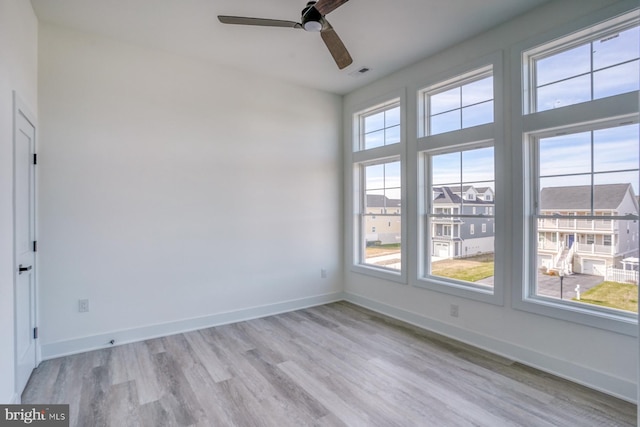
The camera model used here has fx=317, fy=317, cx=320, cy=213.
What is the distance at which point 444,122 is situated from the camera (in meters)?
3.65

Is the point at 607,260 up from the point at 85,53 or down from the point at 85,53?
down

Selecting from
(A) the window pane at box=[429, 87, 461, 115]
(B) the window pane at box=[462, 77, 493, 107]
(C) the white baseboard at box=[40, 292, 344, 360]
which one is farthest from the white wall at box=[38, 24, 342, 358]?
(B) the window pane at box=[462, 77, 493, 107]

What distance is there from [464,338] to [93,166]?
422 centimetres

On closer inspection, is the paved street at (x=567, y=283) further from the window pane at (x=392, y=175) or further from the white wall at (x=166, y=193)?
the white wall at (x=166, y=193)

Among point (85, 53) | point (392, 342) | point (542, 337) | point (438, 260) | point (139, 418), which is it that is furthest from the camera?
point (438, 260)

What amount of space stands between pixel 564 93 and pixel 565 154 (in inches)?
20.3

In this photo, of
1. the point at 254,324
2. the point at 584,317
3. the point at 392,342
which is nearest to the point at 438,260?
the point at 392,342

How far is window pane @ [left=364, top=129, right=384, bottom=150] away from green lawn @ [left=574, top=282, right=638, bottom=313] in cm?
281

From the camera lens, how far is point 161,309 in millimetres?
3549

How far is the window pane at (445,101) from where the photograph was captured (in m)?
3.57

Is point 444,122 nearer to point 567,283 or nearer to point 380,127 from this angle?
point 380,127

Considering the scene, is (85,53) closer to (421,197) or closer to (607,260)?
(421,197)

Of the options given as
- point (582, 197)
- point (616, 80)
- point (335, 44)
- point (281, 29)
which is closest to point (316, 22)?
point (335, 44)

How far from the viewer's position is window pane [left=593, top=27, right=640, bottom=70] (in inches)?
94.3
